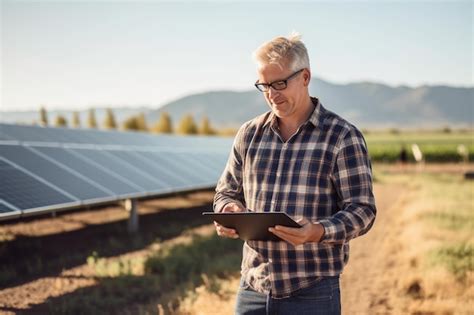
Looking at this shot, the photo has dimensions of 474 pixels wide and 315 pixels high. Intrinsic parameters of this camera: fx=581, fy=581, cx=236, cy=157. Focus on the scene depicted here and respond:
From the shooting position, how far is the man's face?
272 cm

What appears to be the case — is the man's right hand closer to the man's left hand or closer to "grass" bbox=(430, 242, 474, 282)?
the man's left hand

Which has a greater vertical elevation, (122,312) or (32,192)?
(32,192)

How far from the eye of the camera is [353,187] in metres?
2.67

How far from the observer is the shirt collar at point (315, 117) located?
110 inches

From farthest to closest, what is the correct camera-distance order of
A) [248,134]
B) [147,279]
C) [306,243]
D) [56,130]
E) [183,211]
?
[183,211] → [56,130] → [147,279] → [248,134] → [306,243]

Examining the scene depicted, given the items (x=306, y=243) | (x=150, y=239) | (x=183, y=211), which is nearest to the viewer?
(x=306, y=243)

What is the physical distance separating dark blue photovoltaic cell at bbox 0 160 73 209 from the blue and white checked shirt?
19.2 ft

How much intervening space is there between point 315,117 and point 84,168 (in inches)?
365

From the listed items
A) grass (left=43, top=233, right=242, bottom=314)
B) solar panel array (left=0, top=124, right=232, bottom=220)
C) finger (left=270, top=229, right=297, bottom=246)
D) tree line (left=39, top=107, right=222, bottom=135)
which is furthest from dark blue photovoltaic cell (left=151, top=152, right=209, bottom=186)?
tree line (left=39, top=107, right=222, bottom=135)

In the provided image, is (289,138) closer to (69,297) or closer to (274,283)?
(274,283)

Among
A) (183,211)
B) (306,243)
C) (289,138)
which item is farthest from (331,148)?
Answer: (183,211)

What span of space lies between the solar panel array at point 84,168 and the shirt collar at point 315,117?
5.34 m

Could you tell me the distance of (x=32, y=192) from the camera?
866cm

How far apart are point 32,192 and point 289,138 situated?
672 cm
